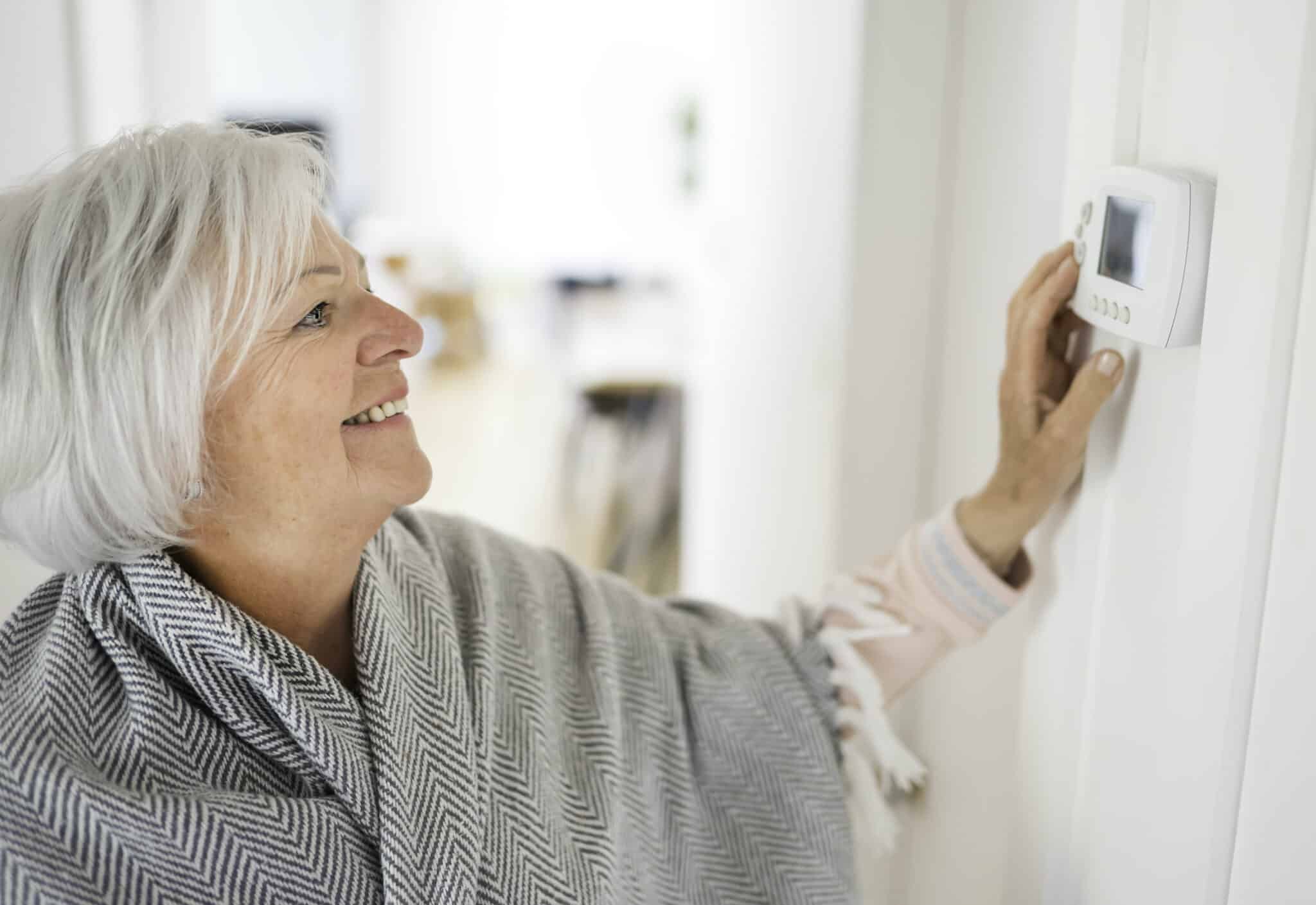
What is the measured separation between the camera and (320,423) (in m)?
0.92

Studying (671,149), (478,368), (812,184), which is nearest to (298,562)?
(812,184)

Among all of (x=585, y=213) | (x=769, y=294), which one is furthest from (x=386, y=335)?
(x=585, y=213)

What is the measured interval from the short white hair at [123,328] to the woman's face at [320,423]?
2 cm

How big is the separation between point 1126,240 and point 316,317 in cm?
62

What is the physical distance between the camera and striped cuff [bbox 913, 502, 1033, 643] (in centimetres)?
107

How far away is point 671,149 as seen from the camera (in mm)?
7582

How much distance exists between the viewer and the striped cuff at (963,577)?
1072 millimetres

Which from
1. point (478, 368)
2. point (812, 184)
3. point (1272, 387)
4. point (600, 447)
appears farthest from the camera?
point (478, 368)

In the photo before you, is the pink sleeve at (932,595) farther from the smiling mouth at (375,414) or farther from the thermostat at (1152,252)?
the smiling mouth at (375,414)

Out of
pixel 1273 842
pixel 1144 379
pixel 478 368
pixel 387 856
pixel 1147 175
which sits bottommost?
pixel 478 368

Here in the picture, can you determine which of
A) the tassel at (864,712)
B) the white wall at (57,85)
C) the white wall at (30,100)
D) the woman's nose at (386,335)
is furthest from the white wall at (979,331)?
the white wall at (30,100)

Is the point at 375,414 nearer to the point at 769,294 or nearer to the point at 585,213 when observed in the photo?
the point at 769,294

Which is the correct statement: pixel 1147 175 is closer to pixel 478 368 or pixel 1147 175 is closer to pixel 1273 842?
pixel 1273 842

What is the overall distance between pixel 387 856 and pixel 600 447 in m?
3.57
